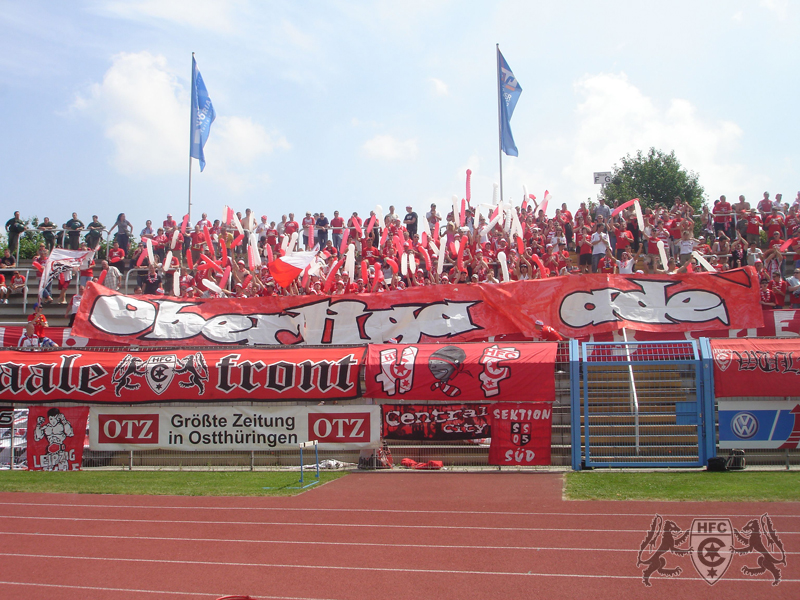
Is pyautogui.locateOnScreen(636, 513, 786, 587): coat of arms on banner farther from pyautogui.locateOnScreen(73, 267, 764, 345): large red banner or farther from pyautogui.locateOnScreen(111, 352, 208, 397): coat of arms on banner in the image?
pyautogui.locateOnScreen(111, 352, 208, 397): coat of arms on banner

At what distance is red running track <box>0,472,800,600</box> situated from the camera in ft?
21.7

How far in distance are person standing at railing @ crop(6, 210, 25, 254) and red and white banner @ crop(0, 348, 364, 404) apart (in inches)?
461

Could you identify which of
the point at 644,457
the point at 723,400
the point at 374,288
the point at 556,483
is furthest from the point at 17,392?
the point at 723,400

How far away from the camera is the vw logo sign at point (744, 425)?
12.2 m

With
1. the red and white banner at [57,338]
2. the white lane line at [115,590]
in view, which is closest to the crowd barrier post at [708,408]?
the white lane line at [115,590]

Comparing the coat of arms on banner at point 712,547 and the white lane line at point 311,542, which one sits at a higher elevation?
the coat of arms on banner at point 712,547

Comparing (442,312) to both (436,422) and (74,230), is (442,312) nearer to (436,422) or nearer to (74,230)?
(436,422)

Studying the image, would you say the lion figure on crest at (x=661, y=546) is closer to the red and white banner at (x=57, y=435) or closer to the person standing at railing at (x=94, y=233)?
the red and white banner at (x=57, y=435)

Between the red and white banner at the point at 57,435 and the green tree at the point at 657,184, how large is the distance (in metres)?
50.2

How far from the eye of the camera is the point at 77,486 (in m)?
12.1

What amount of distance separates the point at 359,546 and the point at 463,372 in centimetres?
545

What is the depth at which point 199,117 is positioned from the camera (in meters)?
28.3

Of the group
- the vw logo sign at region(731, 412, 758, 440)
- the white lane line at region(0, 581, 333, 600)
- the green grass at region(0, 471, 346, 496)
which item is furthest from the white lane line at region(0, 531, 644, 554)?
the vw logo sign at region(731, 412, 758, 440)

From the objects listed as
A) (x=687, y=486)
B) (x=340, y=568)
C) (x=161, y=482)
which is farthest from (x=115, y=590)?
(x=687, y=486)
